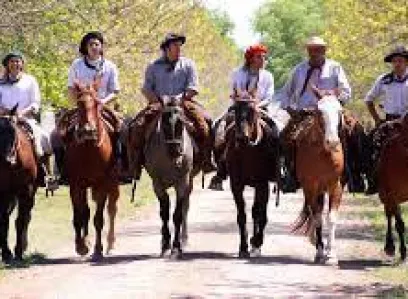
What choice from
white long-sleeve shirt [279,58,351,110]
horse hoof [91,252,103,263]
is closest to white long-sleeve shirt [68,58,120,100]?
horse hoof [91,252,103,263]

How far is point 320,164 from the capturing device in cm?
1530

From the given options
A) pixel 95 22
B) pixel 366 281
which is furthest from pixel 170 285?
pixel 95 22

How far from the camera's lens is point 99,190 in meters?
16.0

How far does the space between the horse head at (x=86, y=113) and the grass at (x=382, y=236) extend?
4.36 meters

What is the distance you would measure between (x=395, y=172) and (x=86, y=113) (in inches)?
174

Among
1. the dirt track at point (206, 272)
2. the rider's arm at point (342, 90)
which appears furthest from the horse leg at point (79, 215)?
the rider's arm at point (342, 90)

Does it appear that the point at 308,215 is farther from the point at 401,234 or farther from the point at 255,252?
the point at 401,234

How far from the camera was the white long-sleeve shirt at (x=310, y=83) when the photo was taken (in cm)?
1579

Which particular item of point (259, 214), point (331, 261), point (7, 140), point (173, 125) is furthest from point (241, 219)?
point (7, 140)

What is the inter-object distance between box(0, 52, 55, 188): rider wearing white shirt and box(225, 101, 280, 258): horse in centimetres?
279

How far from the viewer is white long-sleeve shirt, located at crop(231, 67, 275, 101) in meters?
16.3

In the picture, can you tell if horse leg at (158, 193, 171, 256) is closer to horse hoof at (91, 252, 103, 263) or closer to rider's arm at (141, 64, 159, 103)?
horse hoof at (91, 252, 103, 263)

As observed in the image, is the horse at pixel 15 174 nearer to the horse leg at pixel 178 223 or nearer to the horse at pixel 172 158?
the horse at pixel 172 158

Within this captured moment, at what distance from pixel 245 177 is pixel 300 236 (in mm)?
3729
